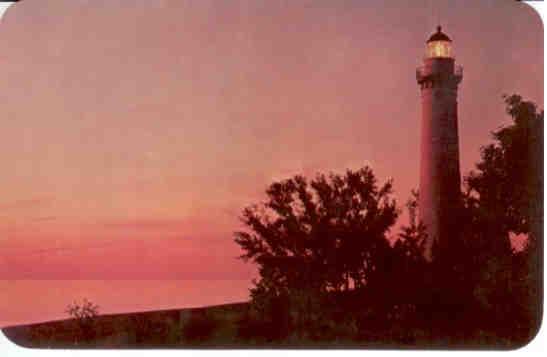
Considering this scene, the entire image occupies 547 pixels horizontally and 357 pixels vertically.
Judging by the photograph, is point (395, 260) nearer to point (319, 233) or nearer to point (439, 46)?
point (319, 233)

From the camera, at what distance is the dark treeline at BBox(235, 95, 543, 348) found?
4.10 meters

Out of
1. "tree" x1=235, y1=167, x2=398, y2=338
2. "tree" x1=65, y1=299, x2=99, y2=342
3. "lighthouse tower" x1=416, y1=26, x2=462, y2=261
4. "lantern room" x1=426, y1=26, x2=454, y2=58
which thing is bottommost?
"tree" x1=65, y1=299, x2=99, y2=342

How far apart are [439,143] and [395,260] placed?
47 cm

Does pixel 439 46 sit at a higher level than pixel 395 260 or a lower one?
higher

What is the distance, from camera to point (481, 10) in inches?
161

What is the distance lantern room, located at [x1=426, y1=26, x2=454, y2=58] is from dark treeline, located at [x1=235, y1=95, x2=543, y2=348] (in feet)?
0.90

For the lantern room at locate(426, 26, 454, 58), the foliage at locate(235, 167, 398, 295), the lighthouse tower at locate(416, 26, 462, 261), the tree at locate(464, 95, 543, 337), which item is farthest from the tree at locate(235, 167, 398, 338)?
the lantern room at locate(426, 26, 454, 58)

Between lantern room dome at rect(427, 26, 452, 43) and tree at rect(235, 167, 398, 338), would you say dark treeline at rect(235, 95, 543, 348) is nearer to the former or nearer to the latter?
tree at rect(235, 167, 398, 338)

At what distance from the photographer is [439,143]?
14.1 feet

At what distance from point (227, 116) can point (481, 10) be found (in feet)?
3.32

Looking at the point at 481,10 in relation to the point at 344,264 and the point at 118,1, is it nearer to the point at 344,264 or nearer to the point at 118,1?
the point at 344,264

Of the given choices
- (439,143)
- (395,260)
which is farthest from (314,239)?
(439,143)

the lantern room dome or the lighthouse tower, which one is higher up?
the lantern room dome

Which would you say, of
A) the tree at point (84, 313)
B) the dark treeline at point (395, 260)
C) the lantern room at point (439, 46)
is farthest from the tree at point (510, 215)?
the tree at point (84, 313)
